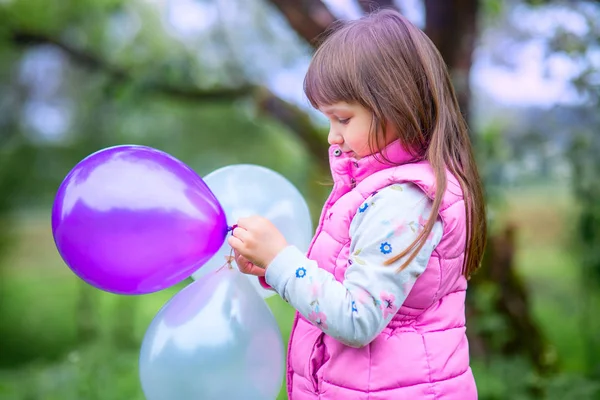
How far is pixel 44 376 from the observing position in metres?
4.06

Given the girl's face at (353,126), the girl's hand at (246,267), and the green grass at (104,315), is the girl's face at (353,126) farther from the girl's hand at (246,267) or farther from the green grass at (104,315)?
the green grass at (104,315)

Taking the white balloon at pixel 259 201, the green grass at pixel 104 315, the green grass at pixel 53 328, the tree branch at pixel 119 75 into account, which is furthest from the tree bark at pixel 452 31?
the green grass at pixel 53 328

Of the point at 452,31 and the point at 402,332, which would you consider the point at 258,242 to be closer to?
the point at 402,332

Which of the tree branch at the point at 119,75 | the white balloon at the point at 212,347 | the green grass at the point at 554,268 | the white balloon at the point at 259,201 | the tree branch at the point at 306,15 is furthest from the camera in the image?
the tree branch at the point at 119,75

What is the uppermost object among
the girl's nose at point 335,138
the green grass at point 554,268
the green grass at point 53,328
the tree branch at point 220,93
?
the girl's nose at point 335,138

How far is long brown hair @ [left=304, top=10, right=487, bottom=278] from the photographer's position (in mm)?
1222

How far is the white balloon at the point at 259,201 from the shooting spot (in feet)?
5.19

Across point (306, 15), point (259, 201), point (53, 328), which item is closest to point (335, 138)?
point (259, 201)

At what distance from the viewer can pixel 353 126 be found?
124 centimetres

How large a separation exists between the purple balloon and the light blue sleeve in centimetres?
25

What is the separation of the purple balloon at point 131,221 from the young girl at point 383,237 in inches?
4.8

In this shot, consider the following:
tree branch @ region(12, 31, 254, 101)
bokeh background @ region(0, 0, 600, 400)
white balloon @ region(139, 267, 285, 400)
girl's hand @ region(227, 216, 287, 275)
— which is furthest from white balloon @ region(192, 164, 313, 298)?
tree branch @ region(12, 31, 254, 101)

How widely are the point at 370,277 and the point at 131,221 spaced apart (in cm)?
46

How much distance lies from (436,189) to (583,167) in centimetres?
247
